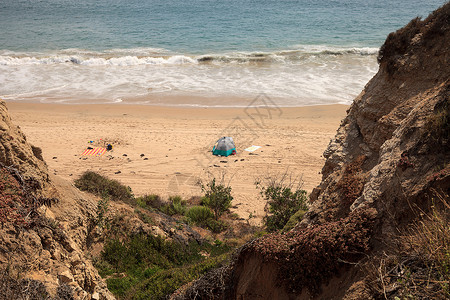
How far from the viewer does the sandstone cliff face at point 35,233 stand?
5578 millimetres

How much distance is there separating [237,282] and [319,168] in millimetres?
11183

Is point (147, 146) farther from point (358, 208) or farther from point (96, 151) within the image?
point (358, 208)

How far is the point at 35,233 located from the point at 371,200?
207 inches

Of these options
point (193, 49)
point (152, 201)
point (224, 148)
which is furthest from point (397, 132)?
point (193, 49)

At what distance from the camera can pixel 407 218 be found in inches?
193

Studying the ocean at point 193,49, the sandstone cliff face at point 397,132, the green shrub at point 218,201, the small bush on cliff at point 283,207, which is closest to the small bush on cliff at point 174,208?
the green shrub at point 218,201

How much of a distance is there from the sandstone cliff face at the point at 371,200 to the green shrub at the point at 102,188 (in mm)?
5037

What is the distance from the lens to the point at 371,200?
5379mm

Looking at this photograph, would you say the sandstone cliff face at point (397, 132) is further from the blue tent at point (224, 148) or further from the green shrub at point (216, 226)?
the blue tent at point (224, 148)

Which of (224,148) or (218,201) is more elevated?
(224,148)

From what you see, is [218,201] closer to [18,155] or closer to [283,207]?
[283,207]

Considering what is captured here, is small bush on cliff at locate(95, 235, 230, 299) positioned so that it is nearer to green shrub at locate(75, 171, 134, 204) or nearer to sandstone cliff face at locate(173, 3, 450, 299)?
sandstone cliff face at locate(173, 3, 450, 299)

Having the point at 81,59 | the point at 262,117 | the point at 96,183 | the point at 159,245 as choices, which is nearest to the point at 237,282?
the point at 159,245

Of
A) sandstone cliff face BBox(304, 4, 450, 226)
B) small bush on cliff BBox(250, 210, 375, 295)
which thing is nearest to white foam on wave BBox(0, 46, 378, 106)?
sandstone cliff face BBox(304, 4, 450, 226)
